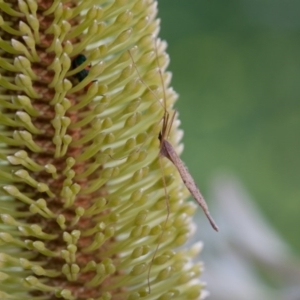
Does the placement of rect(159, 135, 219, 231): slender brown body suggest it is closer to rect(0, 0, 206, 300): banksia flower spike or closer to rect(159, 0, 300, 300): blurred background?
rect(0, 0, 206, 300): banksia flower spike

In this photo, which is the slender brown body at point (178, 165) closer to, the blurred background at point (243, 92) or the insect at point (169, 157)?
the insect at point (169, 157)

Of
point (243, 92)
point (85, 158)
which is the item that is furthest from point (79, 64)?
point (243, 92)

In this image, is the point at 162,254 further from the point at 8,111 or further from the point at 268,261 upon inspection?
the point at 268,261

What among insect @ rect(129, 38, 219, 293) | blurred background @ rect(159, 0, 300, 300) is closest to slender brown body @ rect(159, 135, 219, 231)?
insect @ rect(129, 38, 219, 293)

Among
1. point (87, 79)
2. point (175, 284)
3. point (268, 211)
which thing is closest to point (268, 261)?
point (175, 284)

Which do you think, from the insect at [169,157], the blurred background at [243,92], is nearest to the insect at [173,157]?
the insect at [169,157]

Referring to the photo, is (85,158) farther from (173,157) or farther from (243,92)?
(243,92)
